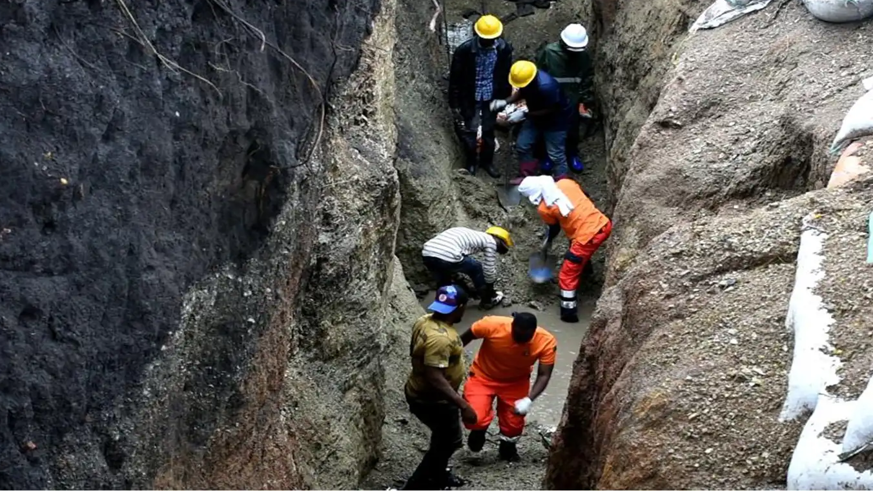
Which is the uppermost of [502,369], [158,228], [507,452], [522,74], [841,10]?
[158,228]

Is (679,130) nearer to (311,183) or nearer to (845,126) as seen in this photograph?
(845,126)

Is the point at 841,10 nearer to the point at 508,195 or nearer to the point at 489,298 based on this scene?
the point at 489,298

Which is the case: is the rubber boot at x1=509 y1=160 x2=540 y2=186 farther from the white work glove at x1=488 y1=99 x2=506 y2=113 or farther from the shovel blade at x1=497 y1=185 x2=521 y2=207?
the white work glove at x1=488 y1=99 x2=506 y2=113

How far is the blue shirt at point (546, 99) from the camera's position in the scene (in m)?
9.98

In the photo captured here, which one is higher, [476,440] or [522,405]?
[522,405]

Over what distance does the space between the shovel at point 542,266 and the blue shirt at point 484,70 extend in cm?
170

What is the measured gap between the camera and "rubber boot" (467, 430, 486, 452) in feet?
23.0

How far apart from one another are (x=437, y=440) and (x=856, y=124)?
300 centimetres

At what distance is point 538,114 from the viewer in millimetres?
10109

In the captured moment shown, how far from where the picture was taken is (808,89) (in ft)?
20.7

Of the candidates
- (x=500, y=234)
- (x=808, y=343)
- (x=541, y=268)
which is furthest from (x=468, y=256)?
(x=808, y=343)

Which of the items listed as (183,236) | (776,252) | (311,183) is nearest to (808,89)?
(776,252)

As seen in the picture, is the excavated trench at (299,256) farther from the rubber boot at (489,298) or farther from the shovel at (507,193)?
the shovel at (507,193)

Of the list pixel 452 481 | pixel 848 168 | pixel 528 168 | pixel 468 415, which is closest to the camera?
pixel 848 168
